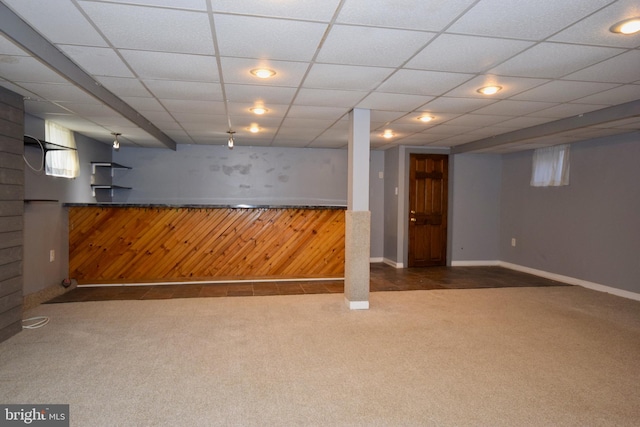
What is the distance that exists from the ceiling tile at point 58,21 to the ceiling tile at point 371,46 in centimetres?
156

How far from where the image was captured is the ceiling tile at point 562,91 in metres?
3.52

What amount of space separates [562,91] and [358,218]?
94.9 inches

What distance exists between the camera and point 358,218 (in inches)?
179

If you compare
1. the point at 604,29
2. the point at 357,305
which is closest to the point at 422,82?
the point at 604,29

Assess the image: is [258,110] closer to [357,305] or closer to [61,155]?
[357,305]

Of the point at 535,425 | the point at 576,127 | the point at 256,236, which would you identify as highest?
the point at 576,127

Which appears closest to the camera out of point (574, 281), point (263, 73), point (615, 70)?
point (615, 70)

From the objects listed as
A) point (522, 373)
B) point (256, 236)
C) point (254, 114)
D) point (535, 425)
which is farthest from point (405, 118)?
point (535, 425)

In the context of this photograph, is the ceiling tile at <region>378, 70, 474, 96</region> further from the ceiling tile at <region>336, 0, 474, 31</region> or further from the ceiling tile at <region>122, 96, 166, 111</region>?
the ceiling tile at <region>122, 96, 166, 111</region>

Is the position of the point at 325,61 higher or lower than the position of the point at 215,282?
higher

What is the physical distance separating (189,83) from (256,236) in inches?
111

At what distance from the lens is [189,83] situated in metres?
3.62

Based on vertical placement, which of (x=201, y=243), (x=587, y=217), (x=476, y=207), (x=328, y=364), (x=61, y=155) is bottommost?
(x=328, y=364)

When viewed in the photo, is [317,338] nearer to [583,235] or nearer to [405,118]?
[405,118]
